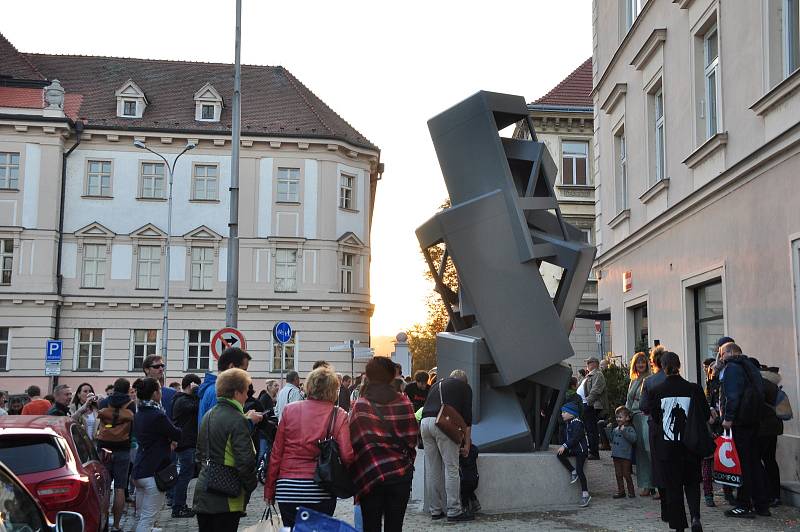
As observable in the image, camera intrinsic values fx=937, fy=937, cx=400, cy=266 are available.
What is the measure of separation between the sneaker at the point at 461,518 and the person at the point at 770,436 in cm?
322

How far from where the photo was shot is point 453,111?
11.9 meters

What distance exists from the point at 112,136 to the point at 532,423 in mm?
36227

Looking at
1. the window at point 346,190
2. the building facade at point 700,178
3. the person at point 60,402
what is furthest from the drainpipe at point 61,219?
the person at point 60,402

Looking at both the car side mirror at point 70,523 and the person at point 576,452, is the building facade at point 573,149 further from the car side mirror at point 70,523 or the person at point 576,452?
the car side mirror at point 70,523

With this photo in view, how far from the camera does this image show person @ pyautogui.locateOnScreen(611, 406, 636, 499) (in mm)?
11789

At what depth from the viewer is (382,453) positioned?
650cm

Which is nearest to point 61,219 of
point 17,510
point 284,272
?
point 284,272

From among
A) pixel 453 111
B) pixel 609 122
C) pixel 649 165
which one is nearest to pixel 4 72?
pixel 609 122

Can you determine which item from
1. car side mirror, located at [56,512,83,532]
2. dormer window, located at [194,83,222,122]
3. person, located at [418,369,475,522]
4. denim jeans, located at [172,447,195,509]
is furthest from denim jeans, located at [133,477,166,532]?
dormer window, located at [194,83,222,122]

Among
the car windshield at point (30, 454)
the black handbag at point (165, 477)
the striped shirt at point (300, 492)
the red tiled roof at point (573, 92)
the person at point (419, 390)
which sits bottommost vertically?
the black handbag at point (165, 477)

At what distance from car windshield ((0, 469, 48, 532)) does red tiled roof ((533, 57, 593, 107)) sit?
37.0 metres

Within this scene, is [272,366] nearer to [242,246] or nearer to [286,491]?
[242,246]

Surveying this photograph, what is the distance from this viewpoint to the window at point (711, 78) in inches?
588

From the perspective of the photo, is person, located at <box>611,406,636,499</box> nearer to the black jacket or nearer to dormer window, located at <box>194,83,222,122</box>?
the black jacket
